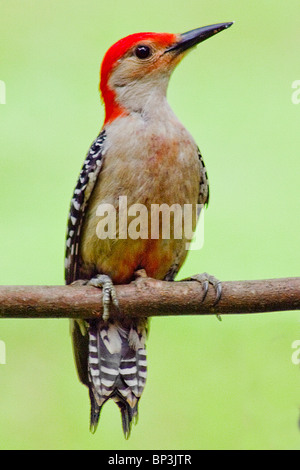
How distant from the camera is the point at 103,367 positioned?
352 cm

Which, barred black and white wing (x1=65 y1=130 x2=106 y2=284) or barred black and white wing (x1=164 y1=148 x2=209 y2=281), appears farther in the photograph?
barred black and white wing (x1=164 y1=148 x2=209 y2=281)

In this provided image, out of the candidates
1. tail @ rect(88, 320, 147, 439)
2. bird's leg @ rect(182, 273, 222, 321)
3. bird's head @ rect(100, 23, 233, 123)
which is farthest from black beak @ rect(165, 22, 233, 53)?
tail @ rect(88, 320, 147, 439)

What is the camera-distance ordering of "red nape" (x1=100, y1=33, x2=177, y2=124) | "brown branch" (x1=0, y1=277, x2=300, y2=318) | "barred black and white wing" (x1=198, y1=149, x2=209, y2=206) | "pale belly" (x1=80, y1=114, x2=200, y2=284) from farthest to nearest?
"barred black and white wing" (x1=198, y1=149, x2=209, y2=206), "red nape" (x1=100, y1=33, x2=177, y2=124), "pale belly" (x1=80, y1=114, x2=200, y2=284), "brown branch" (x1=0, y1=277, x2=300, y2=318)

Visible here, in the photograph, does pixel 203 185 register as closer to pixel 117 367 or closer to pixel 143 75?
pixel 143 75

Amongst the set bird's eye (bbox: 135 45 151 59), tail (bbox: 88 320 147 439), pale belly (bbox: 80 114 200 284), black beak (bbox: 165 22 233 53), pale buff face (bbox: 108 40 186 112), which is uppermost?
black beak (bbox: 165 22 233 53)

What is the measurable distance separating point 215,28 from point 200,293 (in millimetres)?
1263

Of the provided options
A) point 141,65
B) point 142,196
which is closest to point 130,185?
point 142,196

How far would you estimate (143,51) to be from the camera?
3312 millimetres

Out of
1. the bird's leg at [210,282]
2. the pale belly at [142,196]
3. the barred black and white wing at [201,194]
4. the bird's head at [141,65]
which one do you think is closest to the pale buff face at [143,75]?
the bird's head at [141,65]

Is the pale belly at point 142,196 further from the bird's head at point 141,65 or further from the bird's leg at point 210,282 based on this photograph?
the bird's leg at point 210,282

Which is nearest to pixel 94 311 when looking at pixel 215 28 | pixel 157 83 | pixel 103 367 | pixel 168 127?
pixel 103 367

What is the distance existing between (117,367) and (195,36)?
1.70 m

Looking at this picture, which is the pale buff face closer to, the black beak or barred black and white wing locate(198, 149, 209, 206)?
the black beak

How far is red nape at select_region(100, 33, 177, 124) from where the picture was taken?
3.30m
